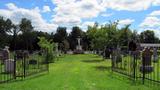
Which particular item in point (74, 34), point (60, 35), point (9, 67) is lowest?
point (9, 67)

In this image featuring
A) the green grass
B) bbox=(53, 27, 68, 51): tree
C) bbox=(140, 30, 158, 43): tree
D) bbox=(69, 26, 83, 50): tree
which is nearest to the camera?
the green grass

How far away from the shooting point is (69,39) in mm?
147625

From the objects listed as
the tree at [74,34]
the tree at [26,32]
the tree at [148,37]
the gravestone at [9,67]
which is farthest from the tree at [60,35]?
the gravestone at [9,67]

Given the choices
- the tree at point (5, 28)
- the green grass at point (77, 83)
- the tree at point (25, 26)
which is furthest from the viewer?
the tree at point (25, 26)

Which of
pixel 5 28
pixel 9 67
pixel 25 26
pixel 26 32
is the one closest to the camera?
pixel 9 67

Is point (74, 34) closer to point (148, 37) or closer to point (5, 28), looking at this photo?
point (5, 28)

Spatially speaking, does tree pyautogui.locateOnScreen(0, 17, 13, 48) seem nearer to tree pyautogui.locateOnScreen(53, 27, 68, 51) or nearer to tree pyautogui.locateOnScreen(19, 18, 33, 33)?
tree pyautogui.locateOnScreen(19, 18, 33, 33)

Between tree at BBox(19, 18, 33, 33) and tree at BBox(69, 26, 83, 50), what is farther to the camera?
tree at BBox(69, 26, 83, 50)

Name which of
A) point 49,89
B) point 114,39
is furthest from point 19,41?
point 49,89

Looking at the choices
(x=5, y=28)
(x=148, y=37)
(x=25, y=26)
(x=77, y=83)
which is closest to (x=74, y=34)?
→ (x=25, y=26)

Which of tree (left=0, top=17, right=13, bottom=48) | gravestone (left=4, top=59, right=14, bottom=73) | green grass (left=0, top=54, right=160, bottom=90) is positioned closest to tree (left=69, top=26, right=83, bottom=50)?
tree (left=0, top=17, right=13, bottom=48)

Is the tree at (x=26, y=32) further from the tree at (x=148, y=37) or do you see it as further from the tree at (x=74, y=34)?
the tree at (x=148, y=37)

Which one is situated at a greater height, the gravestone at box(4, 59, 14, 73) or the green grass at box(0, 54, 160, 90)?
the gravestone at box(4, 59, 14, 73)

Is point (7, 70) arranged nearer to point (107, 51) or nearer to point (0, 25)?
point (107, 51)
